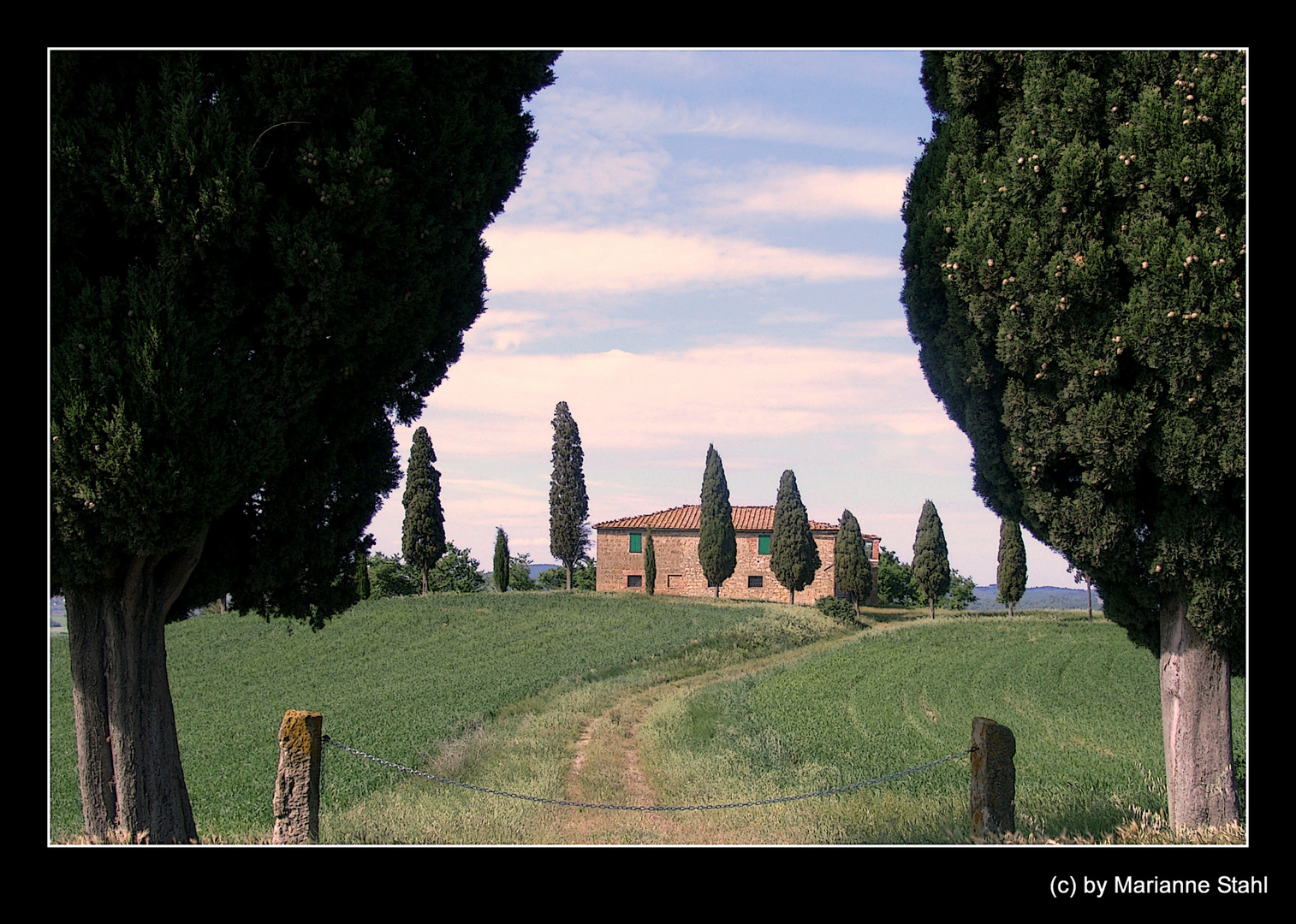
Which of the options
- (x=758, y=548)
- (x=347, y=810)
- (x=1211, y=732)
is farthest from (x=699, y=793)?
(x=758, y=548)

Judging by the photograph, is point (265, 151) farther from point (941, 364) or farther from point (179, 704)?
point (179, 704)

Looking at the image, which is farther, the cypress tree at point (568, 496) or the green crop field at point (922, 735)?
the cypress tree at point (568, 496)

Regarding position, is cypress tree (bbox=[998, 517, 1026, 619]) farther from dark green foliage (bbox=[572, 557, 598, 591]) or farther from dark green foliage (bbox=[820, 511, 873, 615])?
dark green foliage (bbox=[572, 557, 598, 591])

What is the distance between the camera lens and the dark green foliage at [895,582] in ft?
217

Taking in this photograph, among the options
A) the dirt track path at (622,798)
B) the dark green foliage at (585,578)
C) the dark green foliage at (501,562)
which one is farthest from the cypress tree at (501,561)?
the dirt track path at (622,798)

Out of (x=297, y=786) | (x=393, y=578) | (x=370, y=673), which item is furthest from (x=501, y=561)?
(x=297, y=786)

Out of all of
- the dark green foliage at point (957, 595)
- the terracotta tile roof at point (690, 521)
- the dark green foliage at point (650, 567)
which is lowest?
the dark green foliage at point (957, 595)

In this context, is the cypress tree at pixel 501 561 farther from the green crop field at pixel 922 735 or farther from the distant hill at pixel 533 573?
the green crop field at pixel 922 735

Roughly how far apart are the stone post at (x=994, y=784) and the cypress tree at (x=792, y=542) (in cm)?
3905

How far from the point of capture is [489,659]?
24.8 metres

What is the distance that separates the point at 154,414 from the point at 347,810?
6094mm

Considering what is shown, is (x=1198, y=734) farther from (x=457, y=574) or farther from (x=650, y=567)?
(x=457, y=574)

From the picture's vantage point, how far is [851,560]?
47.8 m

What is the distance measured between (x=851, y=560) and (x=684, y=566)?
10487 mm
